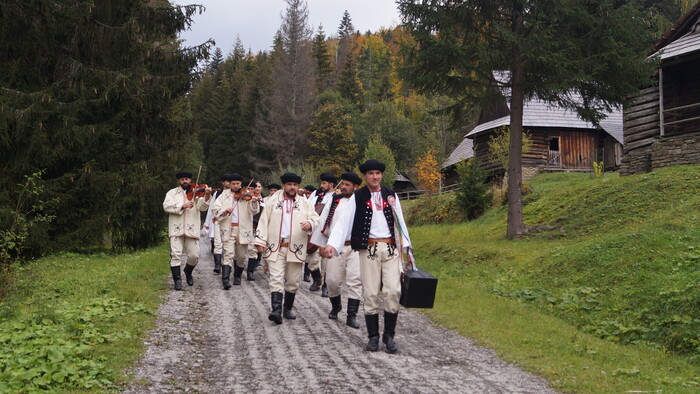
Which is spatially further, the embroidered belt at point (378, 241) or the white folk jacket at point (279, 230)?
the white folk jacket at point (279, 230)

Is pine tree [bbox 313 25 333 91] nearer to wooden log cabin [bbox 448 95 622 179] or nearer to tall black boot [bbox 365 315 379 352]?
wooden log cabin [bbox 448 95 622 179]

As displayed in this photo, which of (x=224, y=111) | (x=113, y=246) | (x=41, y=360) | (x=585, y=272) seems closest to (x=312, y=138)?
(x=224, y=111)

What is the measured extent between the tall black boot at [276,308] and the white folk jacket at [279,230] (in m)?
0.57

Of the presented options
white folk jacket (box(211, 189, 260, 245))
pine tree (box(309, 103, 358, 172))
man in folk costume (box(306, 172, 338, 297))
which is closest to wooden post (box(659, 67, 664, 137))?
man in folk costume (box(306, 172, 338, 297))

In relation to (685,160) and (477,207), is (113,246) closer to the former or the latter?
(477,207)

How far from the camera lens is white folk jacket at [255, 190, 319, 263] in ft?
27.7

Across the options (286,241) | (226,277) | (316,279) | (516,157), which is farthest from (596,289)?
(516,157)

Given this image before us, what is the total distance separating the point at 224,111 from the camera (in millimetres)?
62688

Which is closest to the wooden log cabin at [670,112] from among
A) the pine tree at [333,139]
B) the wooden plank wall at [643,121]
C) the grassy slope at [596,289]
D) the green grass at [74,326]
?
the wooden plank wall at [643,121]

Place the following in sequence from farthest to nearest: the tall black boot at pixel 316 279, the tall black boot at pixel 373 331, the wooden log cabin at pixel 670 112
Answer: the wooden log cabin at pixel 670 112, the tall black boot at pixel 316 279, the tall black boot at pixel 373 331

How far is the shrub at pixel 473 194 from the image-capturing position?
77.6 ft

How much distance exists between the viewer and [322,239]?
→ 8.52 m

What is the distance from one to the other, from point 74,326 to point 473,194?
62.6ft

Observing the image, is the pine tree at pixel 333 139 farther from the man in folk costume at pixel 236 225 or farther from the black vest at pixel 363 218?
the black vest at pixel 363 218
